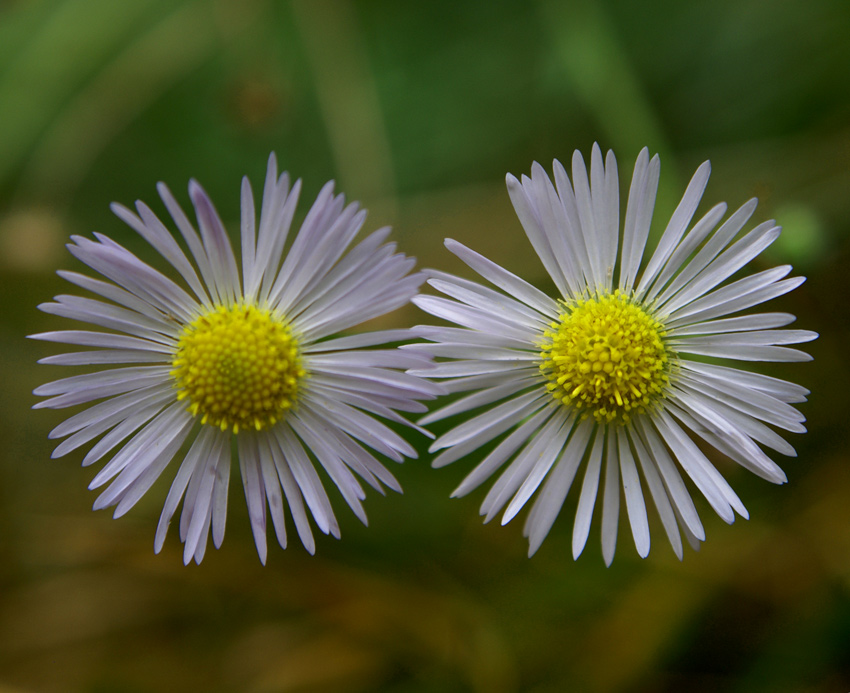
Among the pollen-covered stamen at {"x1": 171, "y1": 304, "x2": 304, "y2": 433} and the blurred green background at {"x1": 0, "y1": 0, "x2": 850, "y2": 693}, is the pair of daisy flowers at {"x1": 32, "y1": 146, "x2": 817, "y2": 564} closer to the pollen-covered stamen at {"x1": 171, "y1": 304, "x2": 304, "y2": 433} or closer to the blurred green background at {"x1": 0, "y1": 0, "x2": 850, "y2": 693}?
the pollen-covered stamen at {"x1": 171, "y1": 304, "x2": 304, "y2": 433}

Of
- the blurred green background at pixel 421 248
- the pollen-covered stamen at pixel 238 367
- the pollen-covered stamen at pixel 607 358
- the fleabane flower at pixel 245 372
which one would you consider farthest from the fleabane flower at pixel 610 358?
the blurred green background at pixel 421 248

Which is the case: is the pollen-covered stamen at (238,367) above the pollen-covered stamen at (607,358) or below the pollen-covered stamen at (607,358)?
above

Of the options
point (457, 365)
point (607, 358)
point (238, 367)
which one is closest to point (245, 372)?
point (238, 367)

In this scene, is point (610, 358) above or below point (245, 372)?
below

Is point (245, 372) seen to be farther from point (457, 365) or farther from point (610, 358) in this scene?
point (610, 358)

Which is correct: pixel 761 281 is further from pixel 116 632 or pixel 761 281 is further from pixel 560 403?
pixel 116 632

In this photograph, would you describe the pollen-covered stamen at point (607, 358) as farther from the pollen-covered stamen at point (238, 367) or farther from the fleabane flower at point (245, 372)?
the pollen-covered stamen at point (238, 367)

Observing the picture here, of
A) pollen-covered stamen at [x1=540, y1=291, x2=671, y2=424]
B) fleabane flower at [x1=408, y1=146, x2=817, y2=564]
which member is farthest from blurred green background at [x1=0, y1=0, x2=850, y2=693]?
pollen-covered stamen at [x1=540, y1=291, x2=671, y2=424]
